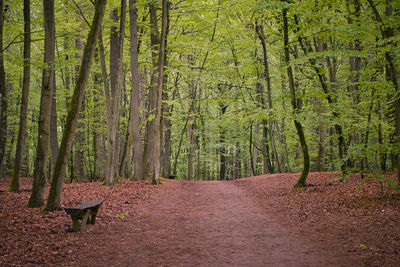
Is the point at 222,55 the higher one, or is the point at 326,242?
the point at 222,55

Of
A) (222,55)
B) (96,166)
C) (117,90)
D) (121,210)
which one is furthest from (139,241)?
(222,55)

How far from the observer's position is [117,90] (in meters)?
12.5

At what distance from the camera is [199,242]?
18.0 feet

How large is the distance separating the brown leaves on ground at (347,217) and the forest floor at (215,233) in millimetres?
16

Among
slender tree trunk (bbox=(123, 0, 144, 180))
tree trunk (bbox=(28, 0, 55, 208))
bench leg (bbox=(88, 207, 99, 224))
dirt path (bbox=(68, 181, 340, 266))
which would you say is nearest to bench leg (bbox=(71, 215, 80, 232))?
dirt path (bbox=(68, 181, 340, 266))

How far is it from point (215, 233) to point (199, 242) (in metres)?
0.71

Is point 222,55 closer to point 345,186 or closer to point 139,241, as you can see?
point 345,186

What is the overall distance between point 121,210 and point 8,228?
2.94 m

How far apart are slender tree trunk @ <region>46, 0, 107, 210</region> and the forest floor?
22.1 inches

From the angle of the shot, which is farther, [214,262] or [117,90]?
[117,90]

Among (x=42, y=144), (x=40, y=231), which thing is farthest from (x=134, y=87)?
(x=40, y=231)

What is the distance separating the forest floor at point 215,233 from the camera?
4508 millimetres

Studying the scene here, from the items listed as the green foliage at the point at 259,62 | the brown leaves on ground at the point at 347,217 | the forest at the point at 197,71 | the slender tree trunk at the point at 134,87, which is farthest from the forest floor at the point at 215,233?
the slender tree trunk at the point at 134,87

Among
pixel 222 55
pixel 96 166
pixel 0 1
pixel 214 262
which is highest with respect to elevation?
pixel 222 55
